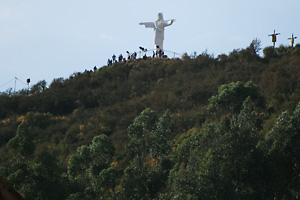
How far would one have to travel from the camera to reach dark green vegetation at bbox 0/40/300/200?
62.6 ft

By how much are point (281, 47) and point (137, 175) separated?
33.3 m

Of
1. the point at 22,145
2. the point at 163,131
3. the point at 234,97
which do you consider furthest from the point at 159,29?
the point at 22,145

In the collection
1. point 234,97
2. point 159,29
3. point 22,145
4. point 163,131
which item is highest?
point 159,29

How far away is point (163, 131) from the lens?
28.4m

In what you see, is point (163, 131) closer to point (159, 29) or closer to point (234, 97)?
point (234, 97)

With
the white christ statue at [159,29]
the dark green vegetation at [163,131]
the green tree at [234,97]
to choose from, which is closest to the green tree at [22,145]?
the dark green vegetation at [163,131]

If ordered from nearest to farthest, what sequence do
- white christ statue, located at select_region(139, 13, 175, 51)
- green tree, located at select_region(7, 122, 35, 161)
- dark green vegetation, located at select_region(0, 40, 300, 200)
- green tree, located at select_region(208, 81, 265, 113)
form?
1. dark green vegetation, located at select_region(0, 40, 300, 200)
2. green tree, located at select_region(7, 122, 35, 161)
3. green tree, located at select_region(208, 81, 265, 113)
4. white christ statue, located at select_region(139, 13, 175, 51)

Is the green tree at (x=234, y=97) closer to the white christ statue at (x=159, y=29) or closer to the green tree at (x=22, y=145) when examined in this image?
the green tree at (x=22, y=145)

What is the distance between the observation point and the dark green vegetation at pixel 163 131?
62.6 ft

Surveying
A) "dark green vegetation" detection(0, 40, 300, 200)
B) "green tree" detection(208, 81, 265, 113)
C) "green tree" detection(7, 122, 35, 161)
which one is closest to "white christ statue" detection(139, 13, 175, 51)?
"dark green vegetation" detection(0, 40, 300, 200)

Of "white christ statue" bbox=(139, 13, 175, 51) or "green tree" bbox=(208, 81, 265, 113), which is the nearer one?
"green tree" bbox=(208, 81, 265, 113)

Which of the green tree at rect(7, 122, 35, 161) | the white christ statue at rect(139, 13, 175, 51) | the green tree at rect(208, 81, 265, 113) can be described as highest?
the white christ statue at rect(139, 13, 175, 51)

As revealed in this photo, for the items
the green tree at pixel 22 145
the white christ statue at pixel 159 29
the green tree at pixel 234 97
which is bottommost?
the green tree at pixel 22 145

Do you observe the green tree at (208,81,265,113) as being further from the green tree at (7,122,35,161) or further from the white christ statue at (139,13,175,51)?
the white christ statue at (139,13,175,51)
